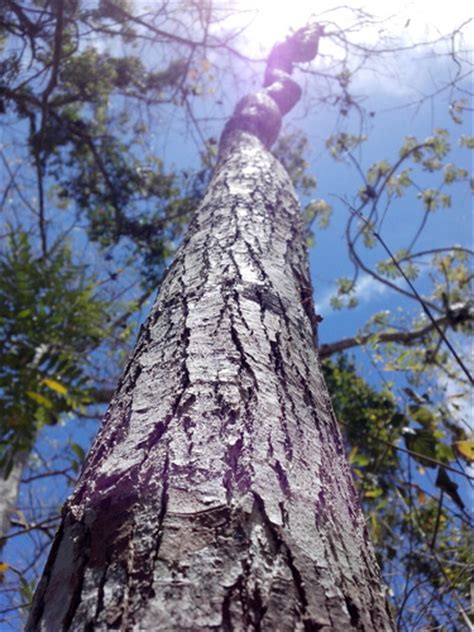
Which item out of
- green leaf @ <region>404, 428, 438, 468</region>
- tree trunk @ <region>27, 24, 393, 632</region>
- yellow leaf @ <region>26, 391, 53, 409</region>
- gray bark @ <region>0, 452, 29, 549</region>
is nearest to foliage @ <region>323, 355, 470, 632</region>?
green leaf @ <region>404, 428, 438, 468</region>

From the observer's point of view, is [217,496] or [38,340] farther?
[38,340]

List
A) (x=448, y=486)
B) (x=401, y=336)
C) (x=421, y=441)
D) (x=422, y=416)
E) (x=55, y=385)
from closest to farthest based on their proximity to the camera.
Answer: (x=448, y=486) → (x=421, y=441) → (x=422, y=416) → (x=55, y=385) → (x=401, y=336)

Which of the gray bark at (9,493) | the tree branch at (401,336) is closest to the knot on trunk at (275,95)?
the tree branch at (401,336)

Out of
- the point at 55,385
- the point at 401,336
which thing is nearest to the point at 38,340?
the point at 55,385

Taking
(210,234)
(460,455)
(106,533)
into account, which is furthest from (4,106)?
(106,533)

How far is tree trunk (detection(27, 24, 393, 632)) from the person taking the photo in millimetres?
671

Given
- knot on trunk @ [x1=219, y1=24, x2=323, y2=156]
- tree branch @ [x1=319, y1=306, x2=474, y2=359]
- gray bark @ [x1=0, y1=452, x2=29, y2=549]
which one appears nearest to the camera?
knot on trunk @ [x1=219, y1=24, x2=323, y2=156]

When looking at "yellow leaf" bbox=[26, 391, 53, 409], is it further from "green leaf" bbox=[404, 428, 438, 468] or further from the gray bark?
"green leaf" bbox=[404, 428, 438, 468]

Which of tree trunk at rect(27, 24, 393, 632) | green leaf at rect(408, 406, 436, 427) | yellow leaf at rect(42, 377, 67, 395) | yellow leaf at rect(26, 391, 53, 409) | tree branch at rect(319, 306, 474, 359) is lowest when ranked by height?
tree trunk at rect(27, 24, 393, 632)

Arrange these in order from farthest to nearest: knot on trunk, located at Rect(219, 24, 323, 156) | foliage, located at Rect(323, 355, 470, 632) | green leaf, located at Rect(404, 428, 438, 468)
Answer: knot on trunk, located at Rect(219, 24, 323, 156) → green leaf, located at Rect(404, 428, 438, 468) → foliage, located at Rect(323, 355, 470, 632)

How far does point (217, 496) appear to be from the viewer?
2.60 ft

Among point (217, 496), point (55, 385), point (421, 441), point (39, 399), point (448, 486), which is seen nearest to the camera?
point (217, 496)

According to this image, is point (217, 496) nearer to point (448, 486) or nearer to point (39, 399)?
point (448, 486)

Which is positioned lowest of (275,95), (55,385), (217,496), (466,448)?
(217,496)
